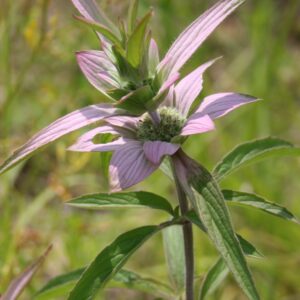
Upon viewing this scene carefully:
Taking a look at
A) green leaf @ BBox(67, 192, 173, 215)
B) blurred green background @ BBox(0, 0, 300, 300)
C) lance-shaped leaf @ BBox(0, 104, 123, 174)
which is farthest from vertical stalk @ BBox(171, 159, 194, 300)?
blurred green background @ BBox(0, 0, 300, 300)

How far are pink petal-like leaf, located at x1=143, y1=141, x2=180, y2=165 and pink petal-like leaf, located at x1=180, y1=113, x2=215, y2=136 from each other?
1.1 inches

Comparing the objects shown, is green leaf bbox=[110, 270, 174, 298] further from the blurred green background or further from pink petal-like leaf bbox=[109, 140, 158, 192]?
the blurred green background

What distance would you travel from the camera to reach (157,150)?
0.90 meters

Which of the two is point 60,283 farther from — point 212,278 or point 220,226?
point 220,226

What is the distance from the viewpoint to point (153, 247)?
231cm

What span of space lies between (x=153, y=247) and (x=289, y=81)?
3.75 feet

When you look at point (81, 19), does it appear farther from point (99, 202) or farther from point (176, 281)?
point (176, 281)

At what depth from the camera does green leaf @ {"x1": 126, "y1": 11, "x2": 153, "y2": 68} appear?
830 millimetres

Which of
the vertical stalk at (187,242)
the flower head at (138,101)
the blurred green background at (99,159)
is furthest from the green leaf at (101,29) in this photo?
the blurred green background at (99,159)

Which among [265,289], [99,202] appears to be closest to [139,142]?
[99,202]

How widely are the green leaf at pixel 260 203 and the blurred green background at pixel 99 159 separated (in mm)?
732

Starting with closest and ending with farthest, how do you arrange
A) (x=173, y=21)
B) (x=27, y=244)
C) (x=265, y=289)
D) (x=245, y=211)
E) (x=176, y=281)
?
(x=176, y=281), (x=27, y=244), (x=265, y=289), (x=245, y=211), (x=173, y=21)

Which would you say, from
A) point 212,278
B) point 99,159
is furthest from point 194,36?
point 99,159

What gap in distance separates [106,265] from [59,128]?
21 centimetres
